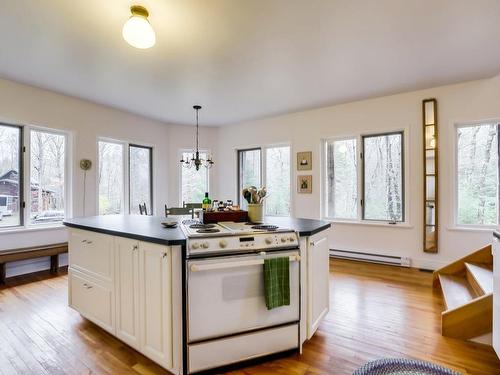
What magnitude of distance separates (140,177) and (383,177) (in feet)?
14.7

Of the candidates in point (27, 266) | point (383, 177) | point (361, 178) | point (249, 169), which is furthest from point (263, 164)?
point (27, 266)

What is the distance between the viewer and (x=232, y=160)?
5961mm

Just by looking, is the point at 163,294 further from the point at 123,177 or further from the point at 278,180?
the point at 278,180

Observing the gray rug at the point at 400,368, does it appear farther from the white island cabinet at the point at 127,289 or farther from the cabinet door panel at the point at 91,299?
the cabinet door panel at the point at 91,299

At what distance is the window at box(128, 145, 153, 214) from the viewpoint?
521 cm

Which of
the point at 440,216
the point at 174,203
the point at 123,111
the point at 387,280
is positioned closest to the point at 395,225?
the point at 440,216

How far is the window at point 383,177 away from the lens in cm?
419

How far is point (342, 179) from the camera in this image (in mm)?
4711

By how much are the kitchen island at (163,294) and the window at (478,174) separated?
272 cm

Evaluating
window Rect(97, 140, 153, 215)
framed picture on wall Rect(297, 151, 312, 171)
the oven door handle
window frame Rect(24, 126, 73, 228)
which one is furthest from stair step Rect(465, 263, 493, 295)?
window frame Rect(24, 126, 73, 228)

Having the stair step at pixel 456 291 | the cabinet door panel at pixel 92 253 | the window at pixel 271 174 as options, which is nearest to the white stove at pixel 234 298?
the cabinet door panel at pixel 92 253

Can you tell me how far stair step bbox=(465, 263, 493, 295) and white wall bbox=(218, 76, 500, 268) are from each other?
0.91 meters

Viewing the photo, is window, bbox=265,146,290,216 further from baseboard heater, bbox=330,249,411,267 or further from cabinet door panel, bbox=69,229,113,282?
cabinet door panel, bbox=69,229,113,282

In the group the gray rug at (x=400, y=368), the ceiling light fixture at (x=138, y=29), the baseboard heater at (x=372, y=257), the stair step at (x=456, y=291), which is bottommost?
the baseboard heater at (x=372, y=257)
